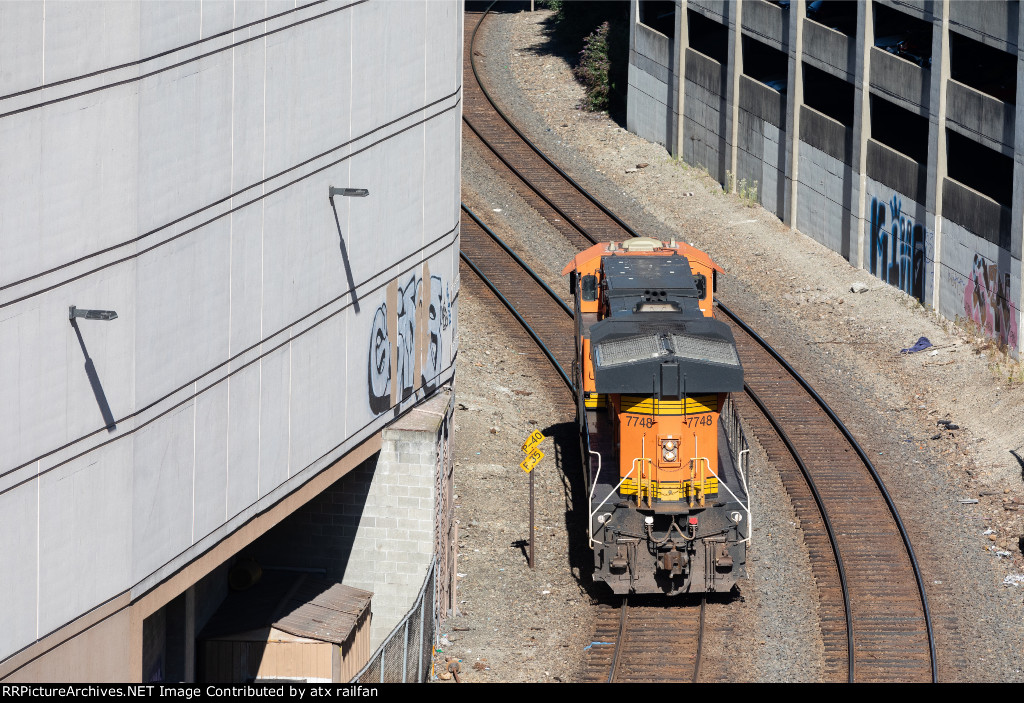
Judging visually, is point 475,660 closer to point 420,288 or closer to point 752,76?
point 420,288

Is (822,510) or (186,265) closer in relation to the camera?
(186,265)

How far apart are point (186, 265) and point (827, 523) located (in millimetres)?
14248

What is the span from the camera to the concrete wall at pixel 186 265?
12.1 metres

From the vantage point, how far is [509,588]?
23.3 m

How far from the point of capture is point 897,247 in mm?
36094

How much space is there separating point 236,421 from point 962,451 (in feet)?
56.4

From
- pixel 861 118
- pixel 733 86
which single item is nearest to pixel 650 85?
pixel 733 86

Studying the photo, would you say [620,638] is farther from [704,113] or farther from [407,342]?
[704,113]

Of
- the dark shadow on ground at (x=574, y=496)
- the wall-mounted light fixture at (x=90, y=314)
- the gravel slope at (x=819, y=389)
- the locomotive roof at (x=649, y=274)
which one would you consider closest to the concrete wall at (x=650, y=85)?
the gravel slope at (x=819, y=389)

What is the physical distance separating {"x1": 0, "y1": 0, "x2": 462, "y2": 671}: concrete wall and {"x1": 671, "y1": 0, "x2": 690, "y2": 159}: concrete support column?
26854mm

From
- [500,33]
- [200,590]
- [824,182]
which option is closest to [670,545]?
[200,590]

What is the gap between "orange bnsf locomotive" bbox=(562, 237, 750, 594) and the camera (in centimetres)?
2006

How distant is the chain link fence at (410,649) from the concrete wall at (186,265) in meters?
2.31

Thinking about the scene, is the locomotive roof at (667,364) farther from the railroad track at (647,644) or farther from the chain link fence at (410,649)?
the railroad track at (647,644)
